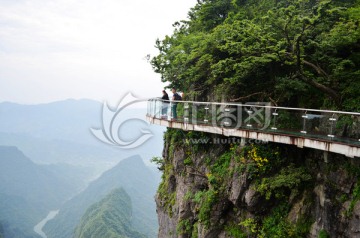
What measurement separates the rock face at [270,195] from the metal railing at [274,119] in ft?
3.46

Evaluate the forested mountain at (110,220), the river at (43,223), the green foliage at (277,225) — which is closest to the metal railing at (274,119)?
the green foliage at (277,225)

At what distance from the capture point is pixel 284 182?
10594 mm

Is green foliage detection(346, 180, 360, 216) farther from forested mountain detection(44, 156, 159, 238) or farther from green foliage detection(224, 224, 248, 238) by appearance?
forested mountain detection(44, 156, 159, 238)

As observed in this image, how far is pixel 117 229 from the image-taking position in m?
99.1

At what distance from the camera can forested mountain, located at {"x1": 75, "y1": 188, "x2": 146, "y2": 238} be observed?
95.0 meters

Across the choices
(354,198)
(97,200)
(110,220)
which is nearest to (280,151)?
(354,198)

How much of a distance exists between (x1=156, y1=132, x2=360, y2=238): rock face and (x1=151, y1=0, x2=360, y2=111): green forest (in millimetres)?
2316

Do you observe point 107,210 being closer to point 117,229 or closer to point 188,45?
point 117,229

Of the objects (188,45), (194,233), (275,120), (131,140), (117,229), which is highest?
(188,45)

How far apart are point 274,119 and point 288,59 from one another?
3.35 m

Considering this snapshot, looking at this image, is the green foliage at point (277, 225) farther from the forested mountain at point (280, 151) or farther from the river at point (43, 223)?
the river at point (43, 223)

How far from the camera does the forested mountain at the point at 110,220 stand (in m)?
95.0

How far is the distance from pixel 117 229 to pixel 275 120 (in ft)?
320

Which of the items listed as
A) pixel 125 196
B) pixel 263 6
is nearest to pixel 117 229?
pixel 125 196
